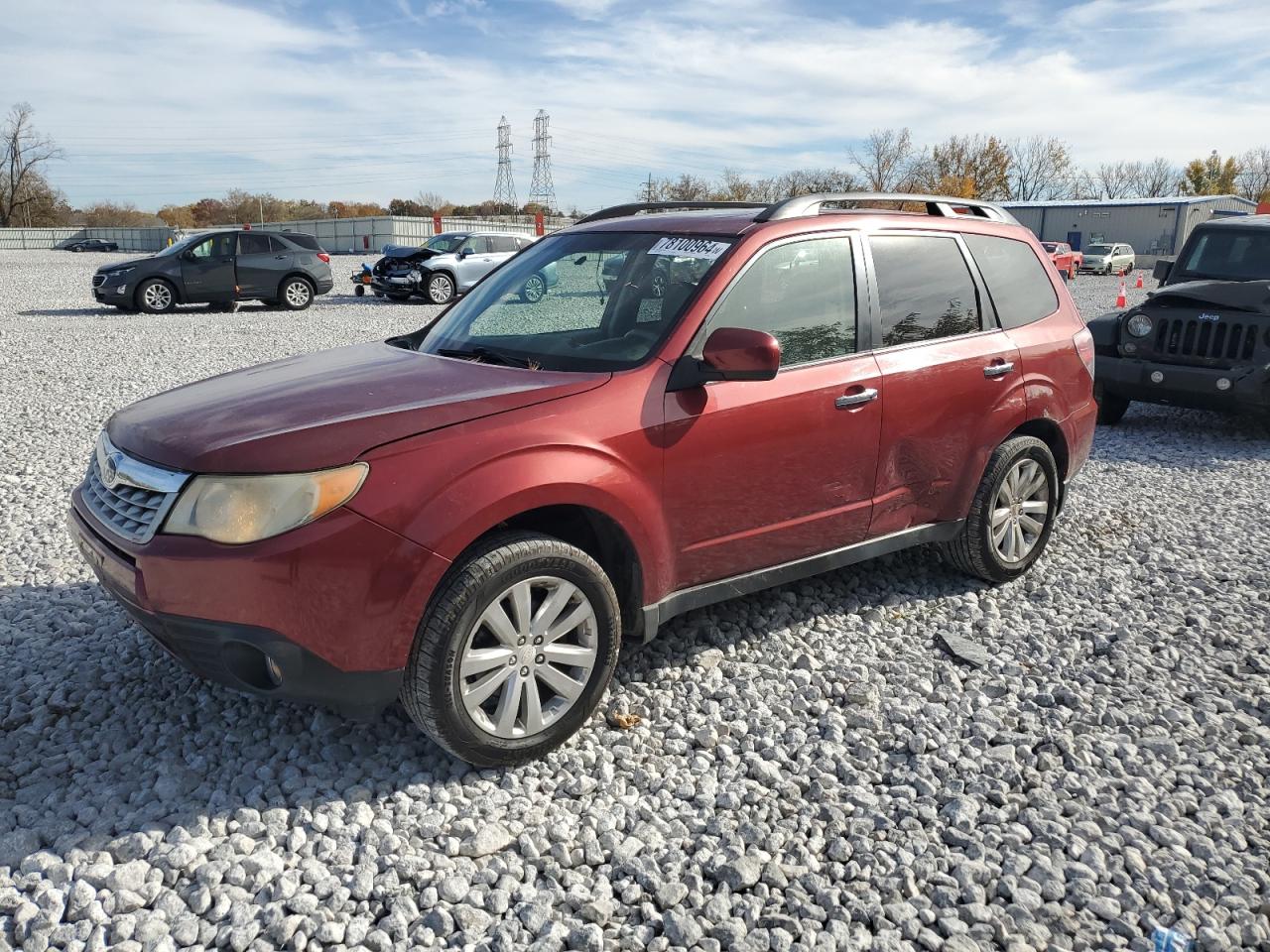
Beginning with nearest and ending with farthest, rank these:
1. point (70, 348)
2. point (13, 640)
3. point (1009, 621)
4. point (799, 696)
Result: point (799, 696), point (13, 640), point (1009, 621), point (70, 348)

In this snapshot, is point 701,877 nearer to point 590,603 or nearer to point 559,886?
point 559,886

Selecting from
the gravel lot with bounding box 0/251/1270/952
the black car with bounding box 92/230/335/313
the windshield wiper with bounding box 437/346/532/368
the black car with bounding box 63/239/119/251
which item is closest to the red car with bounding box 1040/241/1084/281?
the black car with bounding box 92/230/335/313

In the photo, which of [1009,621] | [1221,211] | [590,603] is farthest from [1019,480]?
[1221,211]

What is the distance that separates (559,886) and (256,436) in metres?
1.59

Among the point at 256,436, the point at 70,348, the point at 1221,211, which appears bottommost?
the point at 70,348

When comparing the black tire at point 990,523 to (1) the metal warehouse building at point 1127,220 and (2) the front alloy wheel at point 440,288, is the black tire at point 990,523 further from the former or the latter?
(1) the metal warehouse building at point 1127,220

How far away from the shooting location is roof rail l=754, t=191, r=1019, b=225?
13.7ft

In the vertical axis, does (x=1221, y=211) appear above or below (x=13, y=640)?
above

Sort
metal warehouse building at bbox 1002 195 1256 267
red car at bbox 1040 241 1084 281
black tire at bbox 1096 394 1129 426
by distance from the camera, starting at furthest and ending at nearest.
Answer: metal warehouse building at bbox 1002 195 1256 267
red car at bbox 1040 241 1084 281
black tire at bbox 1096 394 1129 426

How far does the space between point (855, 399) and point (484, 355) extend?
1502 mm

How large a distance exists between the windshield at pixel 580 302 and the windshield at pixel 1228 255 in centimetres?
773

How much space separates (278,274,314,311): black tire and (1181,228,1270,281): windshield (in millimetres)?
16200

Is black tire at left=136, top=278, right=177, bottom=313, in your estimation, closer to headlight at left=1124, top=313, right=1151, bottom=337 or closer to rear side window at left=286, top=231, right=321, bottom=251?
rear side window at left=286, top=231, right=321, bottom=251

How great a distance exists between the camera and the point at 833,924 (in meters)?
2.61
